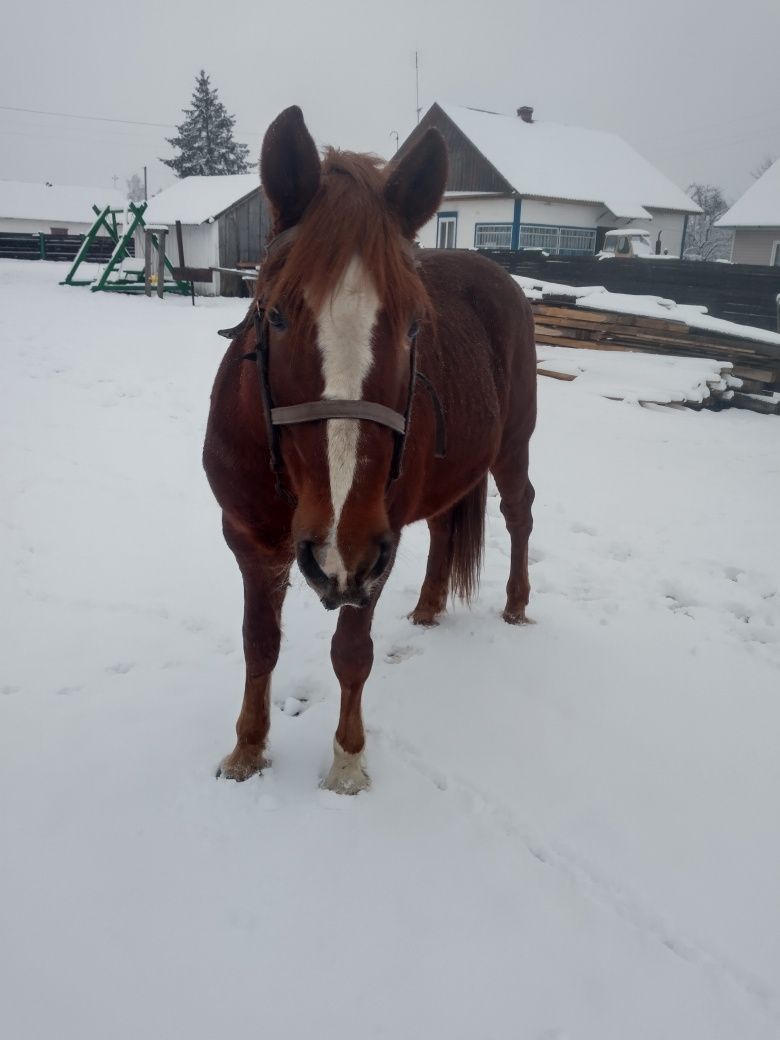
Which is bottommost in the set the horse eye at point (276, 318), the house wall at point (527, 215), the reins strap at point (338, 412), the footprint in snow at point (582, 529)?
the footprint in snow at point (582, 529)

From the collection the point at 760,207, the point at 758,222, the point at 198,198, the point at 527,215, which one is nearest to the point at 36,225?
the point at 198,198

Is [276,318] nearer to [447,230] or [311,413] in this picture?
[311,413]

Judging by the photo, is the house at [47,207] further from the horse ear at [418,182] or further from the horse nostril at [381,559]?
the horse nostril at [381,559]

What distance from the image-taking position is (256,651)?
2475mm

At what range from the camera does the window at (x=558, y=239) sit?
25500mm

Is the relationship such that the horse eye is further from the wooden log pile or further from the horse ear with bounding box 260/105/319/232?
the wooden log pile

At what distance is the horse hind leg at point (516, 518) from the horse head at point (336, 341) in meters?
2.09

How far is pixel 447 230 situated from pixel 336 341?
2864 centimetres

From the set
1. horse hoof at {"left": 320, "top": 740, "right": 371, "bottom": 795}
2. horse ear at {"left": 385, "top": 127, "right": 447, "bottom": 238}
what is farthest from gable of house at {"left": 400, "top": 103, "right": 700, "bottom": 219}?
horse hoof at {"left": 320, "top": 740, "right": 371, "bottom": 795}

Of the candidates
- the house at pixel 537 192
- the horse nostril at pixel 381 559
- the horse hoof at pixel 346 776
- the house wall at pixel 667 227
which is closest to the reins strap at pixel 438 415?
the horse nostril at pixel 381 559

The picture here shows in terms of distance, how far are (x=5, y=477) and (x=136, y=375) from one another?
387cm

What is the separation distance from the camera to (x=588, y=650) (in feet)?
11.3

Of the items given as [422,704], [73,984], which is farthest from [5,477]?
[73,984]

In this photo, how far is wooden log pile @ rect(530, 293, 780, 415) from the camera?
9.61 metres
